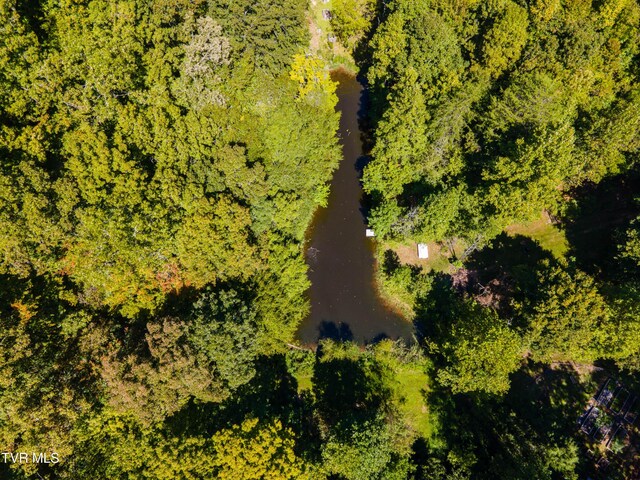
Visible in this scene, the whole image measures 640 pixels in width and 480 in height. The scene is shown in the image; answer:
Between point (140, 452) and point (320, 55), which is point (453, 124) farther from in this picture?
point (140, 452)

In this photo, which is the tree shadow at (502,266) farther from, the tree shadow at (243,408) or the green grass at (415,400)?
the tree shadow at (243,408)

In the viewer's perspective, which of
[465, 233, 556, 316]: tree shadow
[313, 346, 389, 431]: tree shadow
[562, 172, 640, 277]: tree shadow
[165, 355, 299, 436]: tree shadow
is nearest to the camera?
[165, 355, 299, 436]: tree shadow

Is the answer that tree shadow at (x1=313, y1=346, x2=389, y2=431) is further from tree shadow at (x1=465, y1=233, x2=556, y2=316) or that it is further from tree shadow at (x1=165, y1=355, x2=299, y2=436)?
tree shadow at (x1=465, y1=233, x2=556, y2=316)

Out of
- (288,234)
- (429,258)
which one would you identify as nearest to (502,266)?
(429,258)

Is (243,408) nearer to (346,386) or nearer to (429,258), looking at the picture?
(346,386)

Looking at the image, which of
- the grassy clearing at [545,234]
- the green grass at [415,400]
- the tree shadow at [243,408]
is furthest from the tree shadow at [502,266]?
the tree shadow at [243,408]

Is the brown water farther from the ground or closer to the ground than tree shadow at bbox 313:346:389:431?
farther from the ground

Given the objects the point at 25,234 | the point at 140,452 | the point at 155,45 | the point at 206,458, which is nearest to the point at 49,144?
the point at 25,234

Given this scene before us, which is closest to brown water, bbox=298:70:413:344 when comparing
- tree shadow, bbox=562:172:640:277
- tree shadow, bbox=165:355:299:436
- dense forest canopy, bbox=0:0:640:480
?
dense forest canopy, bbox=0:0:640:480
